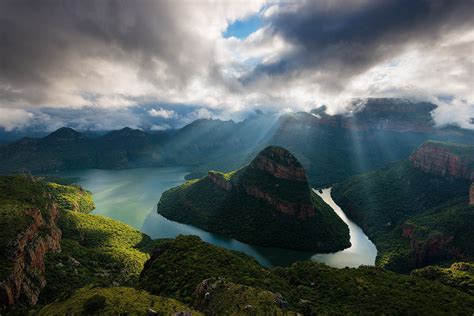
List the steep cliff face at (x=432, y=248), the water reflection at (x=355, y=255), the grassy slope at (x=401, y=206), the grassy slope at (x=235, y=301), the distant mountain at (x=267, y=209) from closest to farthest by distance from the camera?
1. the grassy slope at (x=235, y=301)
2. the steep cliff face at (x=432, y=248)
3. the grassy slope at (x=401, y=206)
4. the water reflection at (x=355, y=255)
5. the distant mountain at (x=267, y=209)

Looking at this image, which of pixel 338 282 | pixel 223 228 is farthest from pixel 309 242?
pixel 338 282

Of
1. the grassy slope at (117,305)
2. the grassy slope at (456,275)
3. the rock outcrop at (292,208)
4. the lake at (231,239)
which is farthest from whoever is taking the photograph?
the rock outcrop at (292,208)

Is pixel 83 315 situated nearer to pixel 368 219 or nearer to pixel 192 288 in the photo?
pixel 192 288

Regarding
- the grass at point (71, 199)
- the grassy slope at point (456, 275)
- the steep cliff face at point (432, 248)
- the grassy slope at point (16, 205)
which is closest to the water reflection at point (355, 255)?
the steep cliff face at point (432, 248)

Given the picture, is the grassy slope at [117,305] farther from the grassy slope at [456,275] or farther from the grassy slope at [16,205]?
the grassy slope at [456,275]

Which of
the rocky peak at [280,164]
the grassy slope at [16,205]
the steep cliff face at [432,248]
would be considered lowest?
the steep cliff face at [432,248]

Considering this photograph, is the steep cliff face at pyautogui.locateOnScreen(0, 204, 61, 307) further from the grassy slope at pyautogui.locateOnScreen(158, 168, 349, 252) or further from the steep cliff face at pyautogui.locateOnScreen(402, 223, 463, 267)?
the steep cliff face at pyautogui.locateOnScreen(402, 223, 463, 267)

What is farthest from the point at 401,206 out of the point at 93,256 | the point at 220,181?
the point at 93,256
